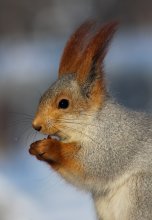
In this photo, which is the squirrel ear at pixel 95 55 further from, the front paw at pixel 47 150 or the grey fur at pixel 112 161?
the front paw at pixel 47 150

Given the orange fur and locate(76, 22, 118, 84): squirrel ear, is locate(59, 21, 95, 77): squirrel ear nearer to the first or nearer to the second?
locate(76, 22, 118, 84): squirrel ear

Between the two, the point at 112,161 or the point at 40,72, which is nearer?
the point at 112,161

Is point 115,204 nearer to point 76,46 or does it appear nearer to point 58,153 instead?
point 58,153

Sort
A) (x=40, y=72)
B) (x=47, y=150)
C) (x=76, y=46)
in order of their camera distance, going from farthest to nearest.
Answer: (x=40, y=72), (x=76, y=46), (x=47, y=150)

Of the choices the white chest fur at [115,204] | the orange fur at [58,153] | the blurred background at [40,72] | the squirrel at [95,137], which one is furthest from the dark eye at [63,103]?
the blurred background at [40,72]

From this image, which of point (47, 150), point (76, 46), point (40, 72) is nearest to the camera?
point (47, 150)

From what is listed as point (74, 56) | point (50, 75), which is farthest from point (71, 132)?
point (50, 75)

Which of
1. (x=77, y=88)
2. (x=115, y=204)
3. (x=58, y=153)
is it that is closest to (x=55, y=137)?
(x=58, y=153)
